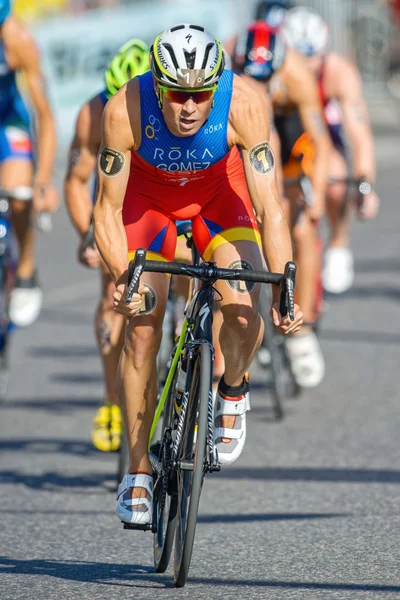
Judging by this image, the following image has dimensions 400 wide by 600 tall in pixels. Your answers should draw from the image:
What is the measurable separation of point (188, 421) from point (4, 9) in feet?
15.0

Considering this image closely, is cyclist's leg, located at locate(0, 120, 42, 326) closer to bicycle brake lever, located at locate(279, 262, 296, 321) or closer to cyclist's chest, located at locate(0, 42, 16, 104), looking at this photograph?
cyclist's chest, located at locate(0, 42, 16, 104)

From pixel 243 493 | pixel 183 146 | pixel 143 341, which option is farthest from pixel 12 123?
pixel 143 341

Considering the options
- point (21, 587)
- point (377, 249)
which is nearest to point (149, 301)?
point (21, 587)

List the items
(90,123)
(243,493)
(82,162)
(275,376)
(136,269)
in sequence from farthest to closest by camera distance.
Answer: (275,376) → (82,162) → (90,123) → (243,493) → (136,269)

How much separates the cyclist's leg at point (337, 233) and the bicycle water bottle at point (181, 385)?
233 inches

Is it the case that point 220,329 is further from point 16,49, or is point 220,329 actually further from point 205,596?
point 16,49

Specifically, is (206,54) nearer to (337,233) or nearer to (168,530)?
(168,530)

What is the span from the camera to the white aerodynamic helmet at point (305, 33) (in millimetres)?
10266

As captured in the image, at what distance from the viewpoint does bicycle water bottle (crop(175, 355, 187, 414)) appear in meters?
5.45

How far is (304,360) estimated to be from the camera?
9.16 metres

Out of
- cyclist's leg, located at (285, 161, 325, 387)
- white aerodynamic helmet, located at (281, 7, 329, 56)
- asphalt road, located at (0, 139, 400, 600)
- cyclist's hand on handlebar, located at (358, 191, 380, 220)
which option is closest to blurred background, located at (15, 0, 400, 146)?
asphalt road, located at (0, 139, 400, 600)

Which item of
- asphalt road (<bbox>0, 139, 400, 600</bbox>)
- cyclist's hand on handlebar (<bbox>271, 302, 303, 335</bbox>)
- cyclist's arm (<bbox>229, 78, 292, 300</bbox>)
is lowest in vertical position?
asphalt road (<bbox>0, 139, 400, 600</bbox>)

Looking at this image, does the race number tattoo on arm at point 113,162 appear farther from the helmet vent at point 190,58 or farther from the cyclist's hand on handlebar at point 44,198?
the cyclist's hand on handlebar at point 44,198

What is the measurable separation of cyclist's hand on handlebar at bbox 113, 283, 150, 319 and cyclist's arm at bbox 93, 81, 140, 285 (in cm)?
20
